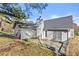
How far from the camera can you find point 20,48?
163 cm

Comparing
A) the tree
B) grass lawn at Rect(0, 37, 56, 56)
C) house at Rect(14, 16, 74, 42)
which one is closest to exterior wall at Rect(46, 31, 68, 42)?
house at Rect(14, 16, 74, 42)

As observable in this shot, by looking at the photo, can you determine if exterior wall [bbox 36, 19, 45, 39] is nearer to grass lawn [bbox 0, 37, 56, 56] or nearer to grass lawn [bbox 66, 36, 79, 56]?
grass lawn [bbox 0, 37, 56, 56]

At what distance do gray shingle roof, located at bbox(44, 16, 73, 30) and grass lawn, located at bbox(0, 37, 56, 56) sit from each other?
20cm

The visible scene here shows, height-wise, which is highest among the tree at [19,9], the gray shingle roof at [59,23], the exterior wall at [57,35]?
the tree at [19,9]

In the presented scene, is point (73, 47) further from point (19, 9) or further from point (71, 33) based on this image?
point (19, 9)

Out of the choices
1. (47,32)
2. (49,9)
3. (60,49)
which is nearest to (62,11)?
(49,9)

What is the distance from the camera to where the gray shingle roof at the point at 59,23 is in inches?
63.4

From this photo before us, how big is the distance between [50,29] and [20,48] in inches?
12.6

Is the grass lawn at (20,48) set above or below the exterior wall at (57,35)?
below

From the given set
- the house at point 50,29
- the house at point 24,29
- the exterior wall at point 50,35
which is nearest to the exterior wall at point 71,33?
the house at point 50,29

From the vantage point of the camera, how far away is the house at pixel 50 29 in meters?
1.62

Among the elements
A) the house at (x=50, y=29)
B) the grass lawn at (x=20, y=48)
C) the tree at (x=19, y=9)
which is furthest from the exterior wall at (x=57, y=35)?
the tree at (x=19, y=9)

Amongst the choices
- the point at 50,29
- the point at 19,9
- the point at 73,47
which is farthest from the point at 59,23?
the point at 19,9

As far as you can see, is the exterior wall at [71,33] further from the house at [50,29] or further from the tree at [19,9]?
the tree at [19,9]
